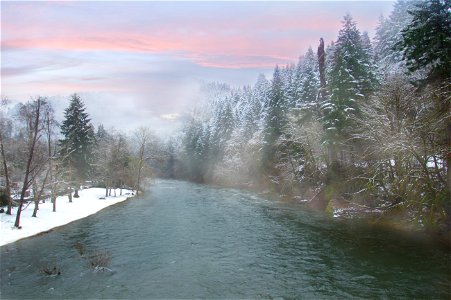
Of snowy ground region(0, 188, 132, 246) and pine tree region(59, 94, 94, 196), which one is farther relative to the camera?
pine tree region(59, 94, 94, 196)

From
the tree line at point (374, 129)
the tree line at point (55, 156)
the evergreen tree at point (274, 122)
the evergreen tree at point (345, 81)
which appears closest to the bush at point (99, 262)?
the tree line at point (55, 156)

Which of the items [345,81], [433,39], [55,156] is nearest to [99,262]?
[55,156]

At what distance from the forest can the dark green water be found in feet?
15.8

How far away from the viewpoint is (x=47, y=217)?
108 ft

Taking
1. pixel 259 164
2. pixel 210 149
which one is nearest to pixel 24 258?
pixel 259 164

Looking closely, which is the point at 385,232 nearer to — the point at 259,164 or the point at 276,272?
the point at 276,272

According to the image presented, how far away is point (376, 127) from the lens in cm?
2794

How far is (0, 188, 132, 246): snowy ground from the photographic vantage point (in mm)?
26062

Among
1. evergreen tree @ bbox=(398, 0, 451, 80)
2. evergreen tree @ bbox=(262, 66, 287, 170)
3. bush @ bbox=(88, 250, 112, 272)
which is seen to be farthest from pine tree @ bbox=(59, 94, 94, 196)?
→ evergreen tree @ bbox=(398, 0, 451, 80)

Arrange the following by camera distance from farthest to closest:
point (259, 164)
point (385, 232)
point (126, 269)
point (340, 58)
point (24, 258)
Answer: point (259, 164) < point (340, 58) < point (385, 232) < point (24, 258) < point (126, 269)

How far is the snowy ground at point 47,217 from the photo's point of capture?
85.5 feet

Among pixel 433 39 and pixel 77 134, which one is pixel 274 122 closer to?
pixel 77 134

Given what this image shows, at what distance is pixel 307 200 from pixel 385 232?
18.7 metres

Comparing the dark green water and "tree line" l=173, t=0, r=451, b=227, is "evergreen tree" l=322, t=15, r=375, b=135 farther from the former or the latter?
the dark green water
